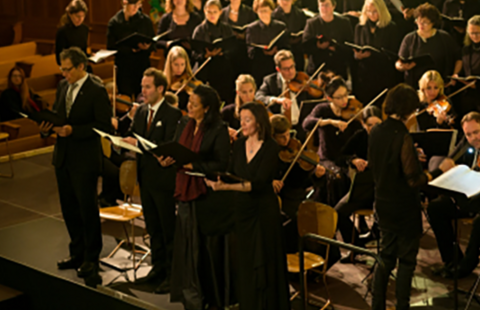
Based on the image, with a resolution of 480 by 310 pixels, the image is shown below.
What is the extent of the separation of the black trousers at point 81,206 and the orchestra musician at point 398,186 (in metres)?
1.95

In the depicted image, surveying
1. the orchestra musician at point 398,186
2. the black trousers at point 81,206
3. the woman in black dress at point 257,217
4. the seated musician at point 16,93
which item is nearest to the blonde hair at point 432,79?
the orchestra musician at point 398,186

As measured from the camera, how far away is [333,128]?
5.64 meters

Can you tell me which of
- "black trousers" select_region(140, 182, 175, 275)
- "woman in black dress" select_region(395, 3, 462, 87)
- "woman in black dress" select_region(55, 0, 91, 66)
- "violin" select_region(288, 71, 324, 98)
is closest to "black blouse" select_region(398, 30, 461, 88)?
"woman in black dress" select_region(395, 3, 462, 87)

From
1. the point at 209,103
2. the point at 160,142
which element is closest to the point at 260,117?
the point at 209,103

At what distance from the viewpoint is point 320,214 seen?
4695 mm

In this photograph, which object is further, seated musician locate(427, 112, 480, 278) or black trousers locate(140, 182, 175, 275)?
black trousers locate(140, 182, 175, 275)

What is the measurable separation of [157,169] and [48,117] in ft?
2.57

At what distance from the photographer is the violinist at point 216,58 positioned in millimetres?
6902

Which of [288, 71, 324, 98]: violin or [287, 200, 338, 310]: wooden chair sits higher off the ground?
[288, 71, 324, 98]: violin

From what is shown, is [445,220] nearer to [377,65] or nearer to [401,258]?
[401,258]

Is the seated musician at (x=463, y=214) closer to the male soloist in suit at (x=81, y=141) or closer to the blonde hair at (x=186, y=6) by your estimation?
the male soloist in suit at (x=81, y=141)

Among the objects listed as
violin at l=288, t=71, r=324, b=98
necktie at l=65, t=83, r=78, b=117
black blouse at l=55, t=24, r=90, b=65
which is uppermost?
black blouse at l=55, t=24, r=90, b=65

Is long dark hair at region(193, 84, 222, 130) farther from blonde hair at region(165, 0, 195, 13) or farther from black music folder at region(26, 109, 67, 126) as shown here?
blonde hair at region(165, 0, 195, 13)

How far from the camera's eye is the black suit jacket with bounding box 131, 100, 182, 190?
4.87 meters
